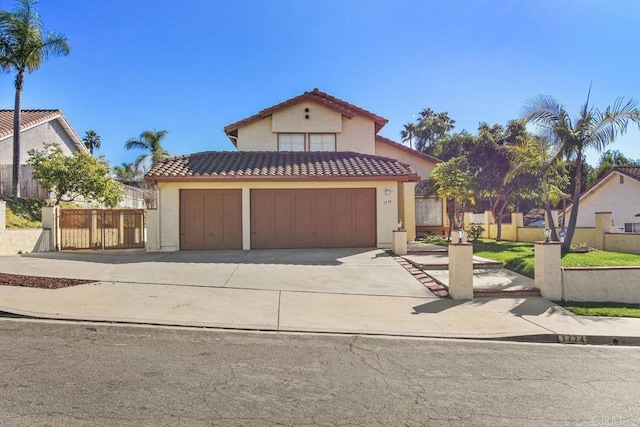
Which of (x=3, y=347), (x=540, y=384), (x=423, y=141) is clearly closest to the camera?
(x=540, y=384)

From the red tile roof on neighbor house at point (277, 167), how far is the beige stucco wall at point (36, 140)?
10921 millimetres

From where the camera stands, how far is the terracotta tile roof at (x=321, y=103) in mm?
20089

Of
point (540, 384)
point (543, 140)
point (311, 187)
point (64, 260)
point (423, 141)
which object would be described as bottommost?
point (540, 384)

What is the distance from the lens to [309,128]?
805 inches

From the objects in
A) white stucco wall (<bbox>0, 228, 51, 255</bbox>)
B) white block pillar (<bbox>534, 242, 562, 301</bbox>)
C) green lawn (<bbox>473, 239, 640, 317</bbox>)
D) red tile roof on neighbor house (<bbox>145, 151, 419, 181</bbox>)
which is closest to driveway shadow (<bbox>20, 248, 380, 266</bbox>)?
white stucco wall (<bbox>0, 228, 51, 255</bbox>)

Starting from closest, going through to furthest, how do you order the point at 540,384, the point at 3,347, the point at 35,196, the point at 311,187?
the point at 540,384 < the point at 3,347 < the point at 311,187 < the point at 35,196

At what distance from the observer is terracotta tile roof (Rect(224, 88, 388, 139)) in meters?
20.1

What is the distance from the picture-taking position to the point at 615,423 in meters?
3.92

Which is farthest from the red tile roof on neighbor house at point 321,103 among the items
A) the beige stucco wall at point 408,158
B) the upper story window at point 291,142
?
the beige stucco wall at point 408,158

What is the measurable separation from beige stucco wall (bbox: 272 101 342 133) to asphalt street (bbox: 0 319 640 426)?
1487cm

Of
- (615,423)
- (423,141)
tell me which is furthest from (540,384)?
(423,141)

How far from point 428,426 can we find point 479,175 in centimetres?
1937

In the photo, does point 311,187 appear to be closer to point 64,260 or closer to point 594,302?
point 64,260

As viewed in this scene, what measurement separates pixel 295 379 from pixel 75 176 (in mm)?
16834
